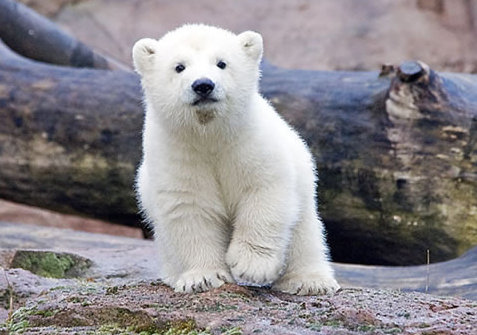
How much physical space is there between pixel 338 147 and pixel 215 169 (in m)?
2.96

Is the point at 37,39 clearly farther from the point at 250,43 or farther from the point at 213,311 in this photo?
the point at 213,311

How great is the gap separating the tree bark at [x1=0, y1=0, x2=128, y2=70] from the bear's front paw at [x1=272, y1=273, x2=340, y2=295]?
660 centimetres

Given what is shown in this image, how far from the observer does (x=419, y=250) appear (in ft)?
24.3

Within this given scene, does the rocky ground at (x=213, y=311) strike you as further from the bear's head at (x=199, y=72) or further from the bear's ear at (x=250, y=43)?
the bear's ear at (x=250, y=43)

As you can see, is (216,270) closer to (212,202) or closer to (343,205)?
(212,202)

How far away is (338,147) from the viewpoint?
742 centimetres

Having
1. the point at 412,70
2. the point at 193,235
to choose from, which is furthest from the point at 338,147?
the point at 193,235

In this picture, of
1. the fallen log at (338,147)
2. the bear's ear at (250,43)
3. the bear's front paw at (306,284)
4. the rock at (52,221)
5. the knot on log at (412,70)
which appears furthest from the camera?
the rock at (52,221)

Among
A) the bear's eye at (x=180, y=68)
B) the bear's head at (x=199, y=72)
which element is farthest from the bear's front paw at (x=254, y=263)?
the bear's eye at (x=180, y=68)

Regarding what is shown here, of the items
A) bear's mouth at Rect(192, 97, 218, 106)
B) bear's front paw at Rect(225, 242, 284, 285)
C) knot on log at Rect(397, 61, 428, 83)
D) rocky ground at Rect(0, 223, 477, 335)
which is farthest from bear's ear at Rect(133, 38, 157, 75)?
knot on log at Rect(397, 61, 428, 83)

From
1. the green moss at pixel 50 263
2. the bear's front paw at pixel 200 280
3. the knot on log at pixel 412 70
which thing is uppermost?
the knot on log at pixel 412 70

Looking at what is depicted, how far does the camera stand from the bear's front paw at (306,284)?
4680 mm

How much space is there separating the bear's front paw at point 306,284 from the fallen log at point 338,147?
2.60 meters

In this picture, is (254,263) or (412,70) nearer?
(254,263)
